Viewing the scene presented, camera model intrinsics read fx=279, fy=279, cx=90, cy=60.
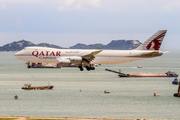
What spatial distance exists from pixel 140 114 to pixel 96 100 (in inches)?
1694

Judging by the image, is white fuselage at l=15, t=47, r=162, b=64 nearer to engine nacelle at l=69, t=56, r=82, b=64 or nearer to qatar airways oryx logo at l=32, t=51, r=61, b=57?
qatar airways oryx logo at l=32, t=51, r=61, b=57

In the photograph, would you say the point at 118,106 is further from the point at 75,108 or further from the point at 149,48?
the point at 149,48

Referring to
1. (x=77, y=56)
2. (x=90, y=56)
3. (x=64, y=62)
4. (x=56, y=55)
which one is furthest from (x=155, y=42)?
(x=56, y=55)

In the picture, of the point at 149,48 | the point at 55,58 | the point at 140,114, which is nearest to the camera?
the point at 55,58

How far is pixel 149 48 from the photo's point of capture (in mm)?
130125

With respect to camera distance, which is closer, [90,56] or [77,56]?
[90,56]

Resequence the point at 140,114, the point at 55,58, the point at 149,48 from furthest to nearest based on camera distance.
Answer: the point at 140,114 < the point at 149,48 < the point at 55,58

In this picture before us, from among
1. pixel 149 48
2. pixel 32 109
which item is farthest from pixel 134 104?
pixel 32 109

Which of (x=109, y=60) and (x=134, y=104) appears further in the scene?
(x=134, y=104)

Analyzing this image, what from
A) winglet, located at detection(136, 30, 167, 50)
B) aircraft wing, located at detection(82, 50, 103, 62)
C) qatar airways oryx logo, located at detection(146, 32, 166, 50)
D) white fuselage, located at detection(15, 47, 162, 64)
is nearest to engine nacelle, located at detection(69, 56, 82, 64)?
aircraft wing, located at detection(82, 50, 103, 62)

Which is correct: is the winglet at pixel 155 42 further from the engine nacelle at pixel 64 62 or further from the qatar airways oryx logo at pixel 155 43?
the engine nacelle at pixel 64 62

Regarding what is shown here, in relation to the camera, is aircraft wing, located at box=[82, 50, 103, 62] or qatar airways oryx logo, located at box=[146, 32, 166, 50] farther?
qatar airways oryx logo, located at box=[146, 32, 166, 50]

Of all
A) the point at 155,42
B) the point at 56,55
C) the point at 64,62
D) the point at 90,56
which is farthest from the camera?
the point at 155,42

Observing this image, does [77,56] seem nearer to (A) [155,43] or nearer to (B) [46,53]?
(B) [46,53]
